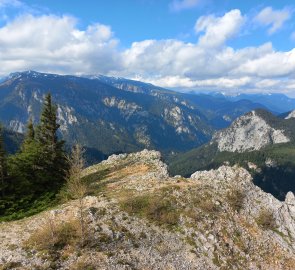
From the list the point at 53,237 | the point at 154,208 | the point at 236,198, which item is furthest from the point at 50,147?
the point at 236,198

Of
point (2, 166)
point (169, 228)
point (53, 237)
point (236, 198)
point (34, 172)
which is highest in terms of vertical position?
point (2, 166)

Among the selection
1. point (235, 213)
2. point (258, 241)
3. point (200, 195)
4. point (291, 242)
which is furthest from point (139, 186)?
point (291, 242)

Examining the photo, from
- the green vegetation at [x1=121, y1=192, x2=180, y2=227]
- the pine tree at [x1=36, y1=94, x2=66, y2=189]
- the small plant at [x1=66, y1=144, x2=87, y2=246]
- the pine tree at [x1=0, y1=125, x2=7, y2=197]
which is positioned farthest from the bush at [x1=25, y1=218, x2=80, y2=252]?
the pine tree at [x1=36, y1=94, x2=66, y2=189]

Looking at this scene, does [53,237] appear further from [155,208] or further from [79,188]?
[155,208]

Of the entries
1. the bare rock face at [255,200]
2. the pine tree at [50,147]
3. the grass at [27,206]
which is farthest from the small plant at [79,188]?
the bare rock face at [255,200]

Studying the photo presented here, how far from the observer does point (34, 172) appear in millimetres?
54281

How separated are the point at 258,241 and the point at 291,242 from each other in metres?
5.36

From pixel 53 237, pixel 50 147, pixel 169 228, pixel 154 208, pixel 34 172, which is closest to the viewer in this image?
pixel 53 237

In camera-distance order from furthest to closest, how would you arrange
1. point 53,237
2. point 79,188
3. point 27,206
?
1. point 27,206
2. point 79,188
3. point 53,237

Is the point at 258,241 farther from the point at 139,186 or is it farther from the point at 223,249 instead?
the point at 139,186

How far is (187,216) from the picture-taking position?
40.8 meters

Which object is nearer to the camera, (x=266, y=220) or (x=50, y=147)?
(x=266, y=220)

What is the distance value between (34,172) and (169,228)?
25595 millimetres

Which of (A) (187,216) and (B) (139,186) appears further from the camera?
(B) (139,186)
